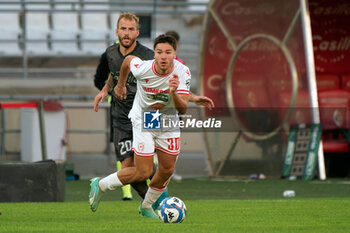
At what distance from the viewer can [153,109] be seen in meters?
7.94

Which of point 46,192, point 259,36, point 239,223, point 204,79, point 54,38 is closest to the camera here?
point 239,223

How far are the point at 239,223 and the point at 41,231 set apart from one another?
161 centimetres

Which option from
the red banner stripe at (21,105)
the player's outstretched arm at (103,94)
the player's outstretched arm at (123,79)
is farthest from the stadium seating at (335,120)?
the player's outstretched arm at (123,79)

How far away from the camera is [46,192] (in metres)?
10.3

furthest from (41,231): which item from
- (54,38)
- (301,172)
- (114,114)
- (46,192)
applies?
(54,38)

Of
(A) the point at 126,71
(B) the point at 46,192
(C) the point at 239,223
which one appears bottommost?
(B) the point at 46,192

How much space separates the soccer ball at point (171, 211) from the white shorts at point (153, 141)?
47 centimetres

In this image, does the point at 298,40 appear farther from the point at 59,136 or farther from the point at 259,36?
the point at 59,136

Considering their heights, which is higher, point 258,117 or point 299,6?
point 299,6

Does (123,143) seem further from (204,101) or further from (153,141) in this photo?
(204,101)

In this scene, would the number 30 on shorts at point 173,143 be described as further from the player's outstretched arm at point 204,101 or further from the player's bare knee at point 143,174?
the player's outstretched arm at point 204,101

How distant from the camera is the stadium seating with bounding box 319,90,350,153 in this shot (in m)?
15.5

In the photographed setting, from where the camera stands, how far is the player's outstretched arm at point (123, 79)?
8219mm

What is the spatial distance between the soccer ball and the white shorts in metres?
0.47
